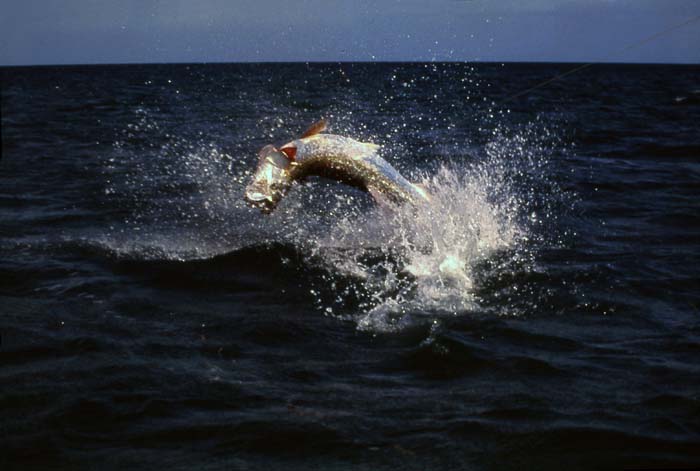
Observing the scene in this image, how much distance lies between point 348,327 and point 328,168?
6.78 ft

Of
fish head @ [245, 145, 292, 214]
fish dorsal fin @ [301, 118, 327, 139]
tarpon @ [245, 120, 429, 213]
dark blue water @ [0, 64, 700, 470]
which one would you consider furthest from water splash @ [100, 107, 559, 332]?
fish dorsal fin @ [301, 118, 327, 139]

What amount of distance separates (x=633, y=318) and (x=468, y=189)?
350 cm

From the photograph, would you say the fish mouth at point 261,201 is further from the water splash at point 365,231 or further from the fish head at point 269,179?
the water splash at point 365,231

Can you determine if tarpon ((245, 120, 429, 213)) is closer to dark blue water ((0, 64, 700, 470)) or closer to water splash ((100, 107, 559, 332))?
water splash ((100, 107, 559, 332))

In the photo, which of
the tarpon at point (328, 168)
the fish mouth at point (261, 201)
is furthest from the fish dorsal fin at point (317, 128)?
the fish mouth at point (261, 201)

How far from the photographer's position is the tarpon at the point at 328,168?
761 centimetres

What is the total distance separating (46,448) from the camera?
4316 millimetres

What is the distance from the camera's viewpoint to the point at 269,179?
7703 millimetres

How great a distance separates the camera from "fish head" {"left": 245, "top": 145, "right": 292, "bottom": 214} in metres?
7.68

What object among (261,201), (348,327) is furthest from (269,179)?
(348,327)

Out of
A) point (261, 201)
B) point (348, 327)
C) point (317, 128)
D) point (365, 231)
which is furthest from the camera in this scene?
point (365, 231)

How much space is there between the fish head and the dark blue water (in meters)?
0.77

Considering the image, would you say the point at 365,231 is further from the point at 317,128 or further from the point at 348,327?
the point at 348,327

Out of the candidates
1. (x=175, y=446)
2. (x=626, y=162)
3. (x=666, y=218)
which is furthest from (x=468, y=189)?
(x=626, y=162)
